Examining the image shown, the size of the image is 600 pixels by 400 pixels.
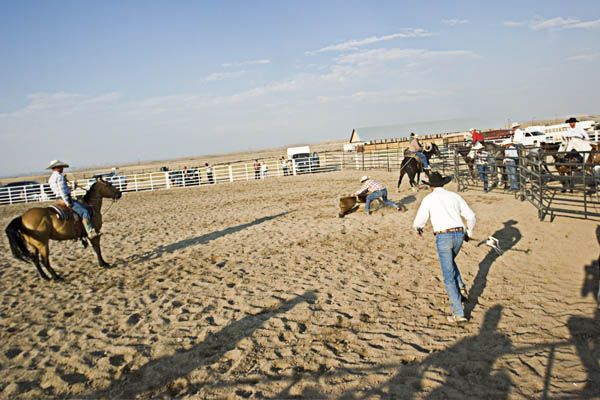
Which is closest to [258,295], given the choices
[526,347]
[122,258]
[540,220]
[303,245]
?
[303,245]

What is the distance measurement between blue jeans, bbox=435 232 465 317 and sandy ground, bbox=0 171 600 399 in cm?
23

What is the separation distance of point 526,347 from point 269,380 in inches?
92.4

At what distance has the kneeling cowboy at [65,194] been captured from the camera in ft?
24.0

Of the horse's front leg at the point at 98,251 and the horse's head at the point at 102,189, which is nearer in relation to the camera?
the horse's front leg at the point at 98,251

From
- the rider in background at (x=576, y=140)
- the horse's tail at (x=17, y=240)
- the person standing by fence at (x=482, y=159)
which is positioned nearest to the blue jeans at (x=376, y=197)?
the person standing by fence at (x=482, y=159)

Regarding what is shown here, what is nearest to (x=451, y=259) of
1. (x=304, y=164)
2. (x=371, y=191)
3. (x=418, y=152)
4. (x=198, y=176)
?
(x=371, y=191)

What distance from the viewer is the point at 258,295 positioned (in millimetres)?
5613

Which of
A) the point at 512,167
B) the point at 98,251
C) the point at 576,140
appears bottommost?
the point at 98,251

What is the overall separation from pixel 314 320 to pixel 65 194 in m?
5.26

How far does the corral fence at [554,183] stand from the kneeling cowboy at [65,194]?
8560 mm

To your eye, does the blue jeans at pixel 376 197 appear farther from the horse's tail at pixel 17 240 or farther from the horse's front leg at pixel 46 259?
the horse's tail at pixel 17 240

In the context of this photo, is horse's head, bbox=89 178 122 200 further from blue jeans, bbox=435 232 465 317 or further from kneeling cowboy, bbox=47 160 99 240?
blue jeans, bbox=435 232 465 317

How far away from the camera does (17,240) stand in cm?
680

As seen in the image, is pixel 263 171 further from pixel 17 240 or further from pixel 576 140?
pixel 17 240
